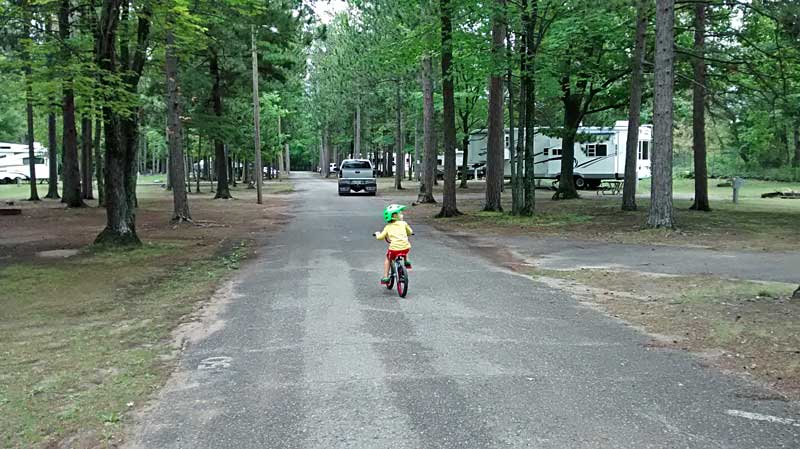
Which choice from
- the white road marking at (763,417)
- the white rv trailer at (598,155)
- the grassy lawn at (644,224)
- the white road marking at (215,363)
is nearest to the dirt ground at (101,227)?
the grassy lawn at (644,224)

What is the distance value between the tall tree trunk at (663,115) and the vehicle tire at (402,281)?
9.62 m

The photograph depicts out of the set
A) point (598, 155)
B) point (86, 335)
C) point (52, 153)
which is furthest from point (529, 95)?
point (52, 153)

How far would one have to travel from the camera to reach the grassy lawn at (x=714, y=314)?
572 centimetres

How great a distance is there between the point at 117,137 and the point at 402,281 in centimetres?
854

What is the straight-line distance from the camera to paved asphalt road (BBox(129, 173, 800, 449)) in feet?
13.4

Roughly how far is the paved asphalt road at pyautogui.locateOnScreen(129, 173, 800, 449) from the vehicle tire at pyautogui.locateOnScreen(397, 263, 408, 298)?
13 cm

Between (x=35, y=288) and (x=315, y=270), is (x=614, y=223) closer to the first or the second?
(x=315, y=270)


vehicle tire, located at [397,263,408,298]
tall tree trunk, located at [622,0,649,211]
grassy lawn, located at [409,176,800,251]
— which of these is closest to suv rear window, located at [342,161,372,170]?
grassy lawn, located at [409,176,800,251]

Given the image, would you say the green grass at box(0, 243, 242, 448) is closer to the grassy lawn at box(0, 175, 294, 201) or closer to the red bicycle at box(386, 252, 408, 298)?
the red bicycle at box(386, 252, 408, 298)

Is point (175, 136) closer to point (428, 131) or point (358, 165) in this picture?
point (428, 131)

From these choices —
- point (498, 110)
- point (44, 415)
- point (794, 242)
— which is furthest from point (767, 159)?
point (44, 415)

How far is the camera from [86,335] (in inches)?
276

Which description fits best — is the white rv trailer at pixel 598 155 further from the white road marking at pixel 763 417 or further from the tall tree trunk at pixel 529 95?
the white road marking at pixel 763 417

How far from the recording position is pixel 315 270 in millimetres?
11078
